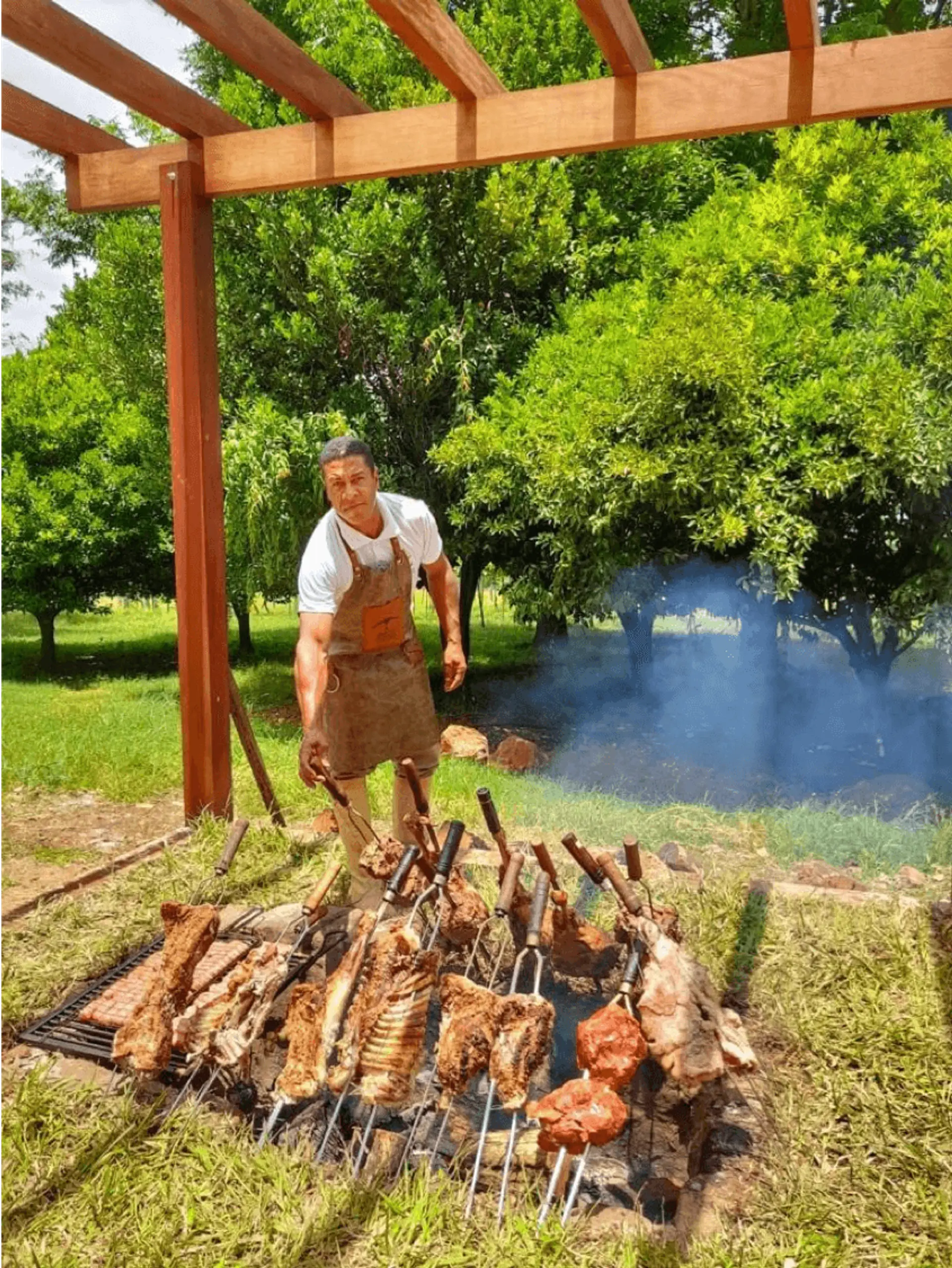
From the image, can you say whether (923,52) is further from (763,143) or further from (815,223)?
(763,143)

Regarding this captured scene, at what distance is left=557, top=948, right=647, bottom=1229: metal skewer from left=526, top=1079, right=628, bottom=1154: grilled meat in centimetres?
4

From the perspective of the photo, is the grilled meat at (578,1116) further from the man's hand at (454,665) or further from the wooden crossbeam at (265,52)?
the wooden crossbeam at (265,52)

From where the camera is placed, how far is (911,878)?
453 cm

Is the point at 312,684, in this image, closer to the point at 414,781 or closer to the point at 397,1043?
the point at 414,781

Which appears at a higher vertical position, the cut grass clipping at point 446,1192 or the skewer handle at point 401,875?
the skewer handle at point 401,875

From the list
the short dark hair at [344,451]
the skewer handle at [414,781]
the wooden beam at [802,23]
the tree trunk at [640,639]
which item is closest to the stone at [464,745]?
the tree trunk at [640,639]

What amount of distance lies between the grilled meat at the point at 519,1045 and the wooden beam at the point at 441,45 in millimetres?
2662

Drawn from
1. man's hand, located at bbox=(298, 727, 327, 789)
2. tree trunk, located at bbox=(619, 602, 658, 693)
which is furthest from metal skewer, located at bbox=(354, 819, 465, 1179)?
tree trunk, located at bbox=(619, 602, 658, 693)

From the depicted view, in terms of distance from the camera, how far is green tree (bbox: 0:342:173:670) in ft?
34.7

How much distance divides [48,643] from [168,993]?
10721mm

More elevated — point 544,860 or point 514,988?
point 544,860

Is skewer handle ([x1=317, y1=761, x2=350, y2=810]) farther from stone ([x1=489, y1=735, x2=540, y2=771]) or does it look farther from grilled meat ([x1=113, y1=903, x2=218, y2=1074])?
stone ([x1=489, y1=735, x2=540, y2=771])

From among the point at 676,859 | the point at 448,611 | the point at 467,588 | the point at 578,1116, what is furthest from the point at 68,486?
the point at 578,1116

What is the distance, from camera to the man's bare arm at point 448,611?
378 cm
